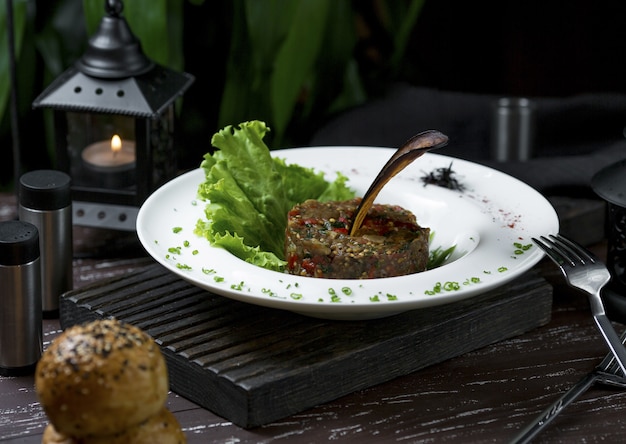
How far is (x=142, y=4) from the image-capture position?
193 cm

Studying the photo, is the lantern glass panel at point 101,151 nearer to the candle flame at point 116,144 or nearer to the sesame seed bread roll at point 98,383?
the candle flame at point 116,144

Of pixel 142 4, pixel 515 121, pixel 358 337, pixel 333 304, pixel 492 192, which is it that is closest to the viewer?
pixel 333 304

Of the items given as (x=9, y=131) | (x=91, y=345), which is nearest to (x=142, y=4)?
(x=9, y=131)

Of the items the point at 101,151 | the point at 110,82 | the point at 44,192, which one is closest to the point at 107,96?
the point at 110,82

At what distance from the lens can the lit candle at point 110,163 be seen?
1.71 metres

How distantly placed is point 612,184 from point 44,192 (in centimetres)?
85

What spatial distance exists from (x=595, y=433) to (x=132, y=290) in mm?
678

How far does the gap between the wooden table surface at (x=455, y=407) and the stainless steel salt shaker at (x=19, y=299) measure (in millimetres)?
32

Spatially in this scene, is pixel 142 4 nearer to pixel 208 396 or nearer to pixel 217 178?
pixel 217 178

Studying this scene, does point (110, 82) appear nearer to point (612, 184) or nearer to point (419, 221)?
point (419, 221)

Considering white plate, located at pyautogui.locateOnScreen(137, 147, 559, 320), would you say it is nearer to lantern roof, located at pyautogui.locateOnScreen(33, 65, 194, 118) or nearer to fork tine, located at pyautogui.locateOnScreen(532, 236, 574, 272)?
fork tine, located at pyautogui.locateOnScreen(532, 236, 574, 272)

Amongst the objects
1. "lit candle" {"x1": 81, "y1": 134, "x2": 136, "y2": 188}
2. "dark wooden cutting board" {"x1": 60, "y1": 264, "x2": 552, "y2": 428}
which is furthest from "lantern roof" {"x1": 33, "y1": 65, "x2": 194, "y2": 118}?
"dark wooden cutting board" {"x1": 60, "y1": 264, "x2": 552, "y2": 428}

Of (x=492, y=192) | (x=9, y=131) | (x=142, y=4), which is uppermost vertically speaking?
(x=142, y=4)

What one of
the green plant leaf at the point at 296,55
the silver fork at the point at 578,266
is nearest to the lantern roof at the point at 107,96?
the green plant leaf at the point at 296,55
